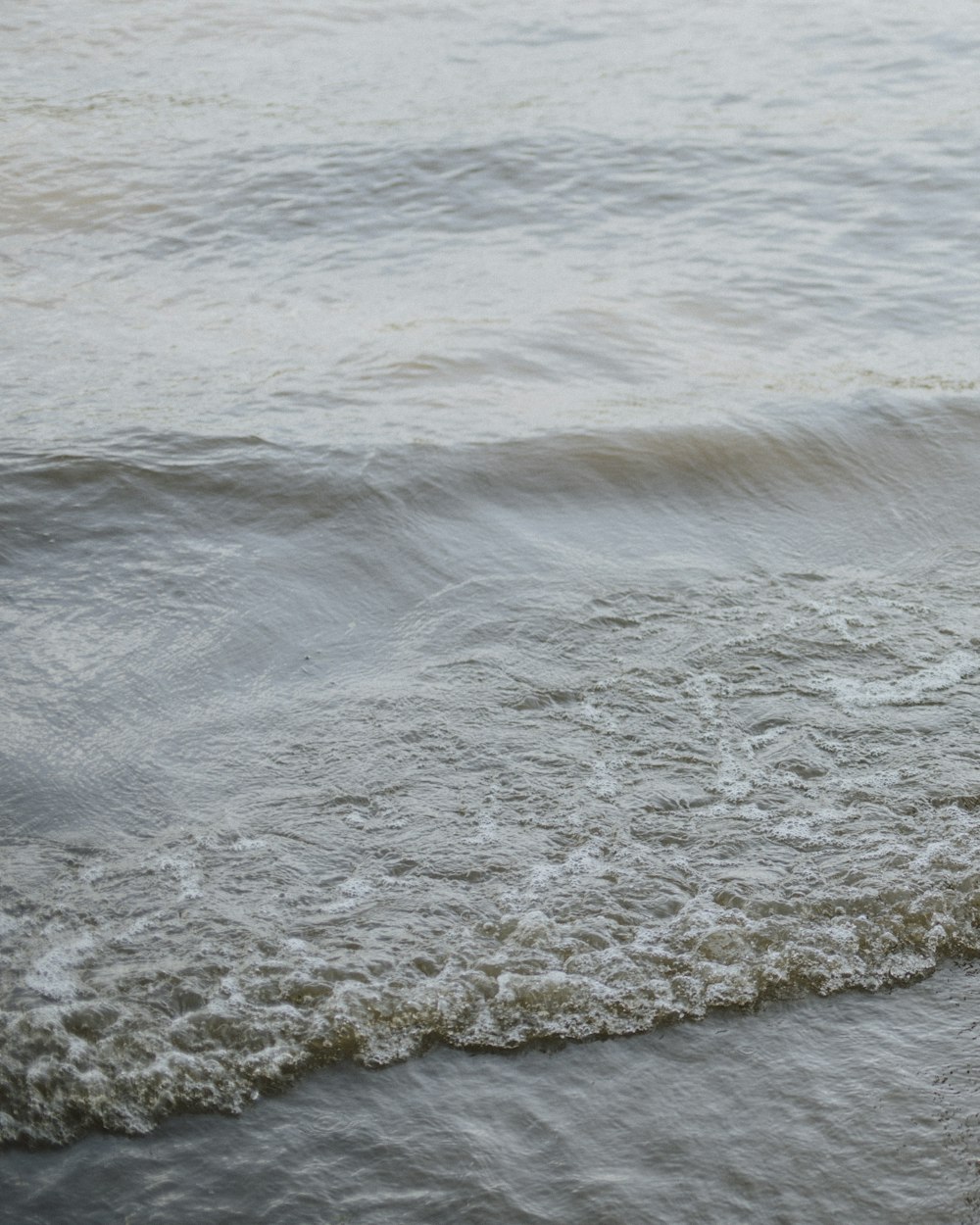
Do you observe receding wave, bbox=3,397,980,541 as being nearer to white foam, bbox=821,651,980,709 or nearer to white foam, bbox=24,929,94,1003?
white foam, bbox=821,651,980,709

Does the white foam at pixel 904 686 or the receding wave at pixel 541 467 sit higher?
the receding wave at pixel 541 467

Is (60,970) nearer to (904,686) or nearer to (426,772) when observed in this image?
(426,772)

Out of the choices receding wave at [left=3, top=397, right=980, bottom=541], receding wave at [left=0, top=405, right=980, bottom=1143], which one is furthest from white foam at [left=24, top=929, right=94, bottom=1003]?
receding wave at [left=3, top=397, right=980, bottom=541]

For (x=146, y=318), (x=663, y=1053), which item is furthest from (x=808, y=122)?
(x=663, y=1053)

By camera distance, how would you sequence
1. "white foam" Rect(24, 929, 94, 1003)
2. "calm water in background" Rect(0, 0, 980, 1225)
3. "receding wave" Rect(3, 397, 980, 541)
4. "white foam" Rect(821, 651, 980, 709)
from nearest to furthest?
"calm water in background" Rect(0, 0, 980, 1225), "white foam" Rect(24, 929, 94, 1003), "white foam" Rect(821, 651, 980, 709), "receding wave" Rect(3, 397, 980, 541)

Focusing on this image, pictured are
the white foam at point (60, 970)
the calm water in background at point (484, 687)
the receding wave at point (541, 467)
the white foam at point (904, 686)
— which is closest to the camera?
the calm water in background at point (484, 687)

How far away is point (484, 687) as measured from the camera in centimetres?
420

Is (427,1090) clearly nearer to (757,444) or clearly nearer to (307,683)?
(307,683)

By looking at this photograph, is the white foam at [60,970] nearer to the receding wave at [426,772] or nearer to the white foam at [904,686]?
the receding wave at [426,772]

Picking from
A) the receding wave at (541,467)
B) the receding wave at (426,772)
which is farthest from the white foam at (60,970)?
the receding wave at (541,467)

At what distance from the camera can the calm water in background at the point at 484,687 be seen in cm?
270

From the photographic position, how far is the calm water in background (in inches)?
106

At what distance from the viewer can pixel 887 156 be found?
10141mm

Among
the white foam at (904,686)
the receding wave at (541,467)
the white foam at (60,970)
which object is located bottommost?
the white foam at (60,970)
